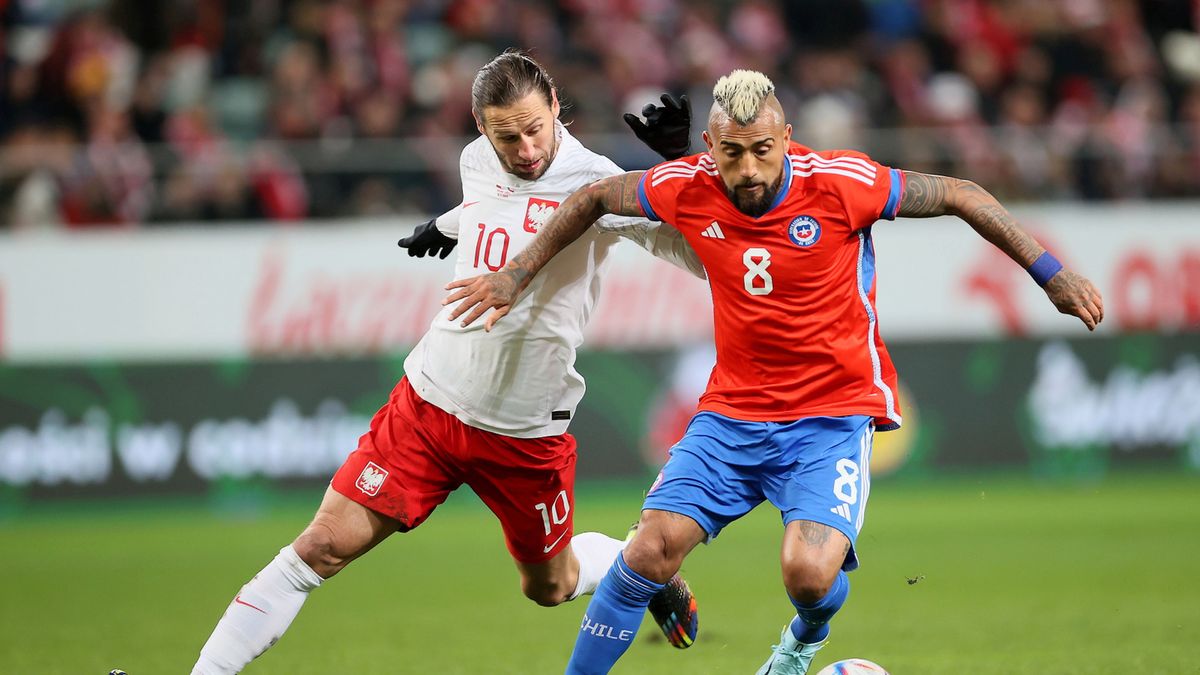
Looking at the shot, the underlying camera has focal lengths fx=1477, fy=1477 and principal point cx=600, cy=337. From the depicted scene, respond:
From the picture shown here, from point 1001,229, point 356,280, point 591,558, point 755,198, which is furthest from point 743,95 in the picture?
point 356,280

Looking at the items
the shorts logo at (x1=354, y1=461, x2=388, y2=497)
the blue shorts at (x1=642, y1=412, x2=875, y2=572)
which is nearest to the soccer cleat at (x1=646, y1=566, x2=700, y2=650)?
the blue shorts at (x1=642, y1=412, x2=875, y2=572)

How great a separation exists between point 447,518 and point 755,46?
6.35m

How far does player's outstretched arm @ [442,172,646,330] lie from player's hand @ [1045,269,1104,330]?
156cm

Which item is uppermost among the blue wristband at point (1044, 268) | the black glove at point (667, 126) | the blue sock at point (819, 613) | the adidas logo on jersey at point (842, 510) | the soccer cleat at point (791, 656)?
the black glove at point (667, 126)

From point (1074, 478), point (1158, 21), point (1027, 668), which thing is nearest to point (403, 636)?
point (1027, 668)

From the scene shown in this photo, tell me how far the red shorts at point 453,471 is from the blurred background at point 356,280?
7343 mm

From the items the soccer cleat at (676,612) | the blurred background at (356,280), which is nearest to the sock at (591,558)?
the soccer cleat at (676,612)

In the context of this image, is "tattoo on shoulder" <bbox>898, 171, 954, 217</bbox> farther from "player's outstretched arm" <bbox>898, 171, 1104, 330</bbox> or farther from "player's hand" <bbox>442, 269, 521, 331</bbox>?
"player's hand" <bbox>442, 269, 521, 331</bbox>

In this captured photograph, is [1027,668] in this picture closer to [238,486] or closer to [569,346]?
[569,346]

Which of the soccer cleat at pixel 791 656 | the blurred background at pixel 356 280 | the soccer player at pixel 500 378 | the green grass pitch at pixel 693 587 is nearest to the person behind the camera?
the soccer player at pixel 500 378

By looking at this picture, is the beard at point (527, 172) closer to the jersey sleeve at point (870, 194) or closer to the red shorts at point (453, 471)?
the red shorts at point (453, 471)

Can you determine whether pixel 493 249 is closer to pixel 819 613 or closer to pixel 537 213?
pixel 537 213

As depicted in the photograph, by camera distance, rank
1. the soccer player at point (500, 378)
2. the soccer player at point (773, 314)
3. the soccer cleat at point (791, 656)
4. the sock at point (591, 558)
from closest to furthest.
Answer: the soccer player at point (773, 314), the soccer player at point (500, 378), the soccer cleat at point (791, 656), the sock at point (591, 558)

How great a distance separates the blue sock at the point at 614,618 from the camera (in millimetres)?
5336
